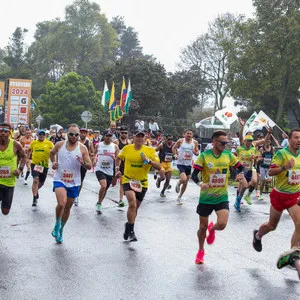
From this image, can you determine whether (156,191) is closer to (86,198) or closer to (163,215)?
(86,198)

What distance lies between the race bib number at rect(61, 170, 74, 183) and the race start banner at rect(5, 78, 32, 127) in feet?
143

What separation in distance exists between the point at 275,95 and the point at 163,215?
116 feet

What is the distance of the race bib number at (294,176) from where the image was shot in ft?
24.7

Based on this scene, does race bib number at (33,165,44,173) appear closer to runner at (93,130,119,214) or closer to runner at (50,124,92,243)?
runner at (93,130,119,214)

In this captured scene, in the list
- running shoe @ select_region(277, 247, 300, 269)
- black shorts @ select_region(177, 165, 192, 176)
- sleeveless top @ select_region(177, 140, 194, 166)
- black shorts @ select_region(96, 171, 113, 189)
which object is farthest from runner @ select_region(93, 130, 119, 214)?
running shoe @ select_region(277, 247, 300, 269)

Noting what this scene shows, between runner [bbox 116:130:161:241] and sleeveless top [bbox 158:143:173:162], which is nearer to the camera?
runner [bbox 116:130:161:241]

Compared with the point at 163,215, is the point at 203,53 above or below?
above

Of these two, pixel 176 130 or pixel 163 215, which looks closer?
pixel 163 215

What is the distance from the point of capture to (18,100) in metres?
51.7

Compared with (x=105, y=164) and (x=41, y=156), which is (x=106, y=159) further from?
(x=41, y=156)

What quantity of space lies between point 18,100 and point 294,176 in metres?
46.6

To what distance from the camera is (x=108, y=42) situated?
89.4 m

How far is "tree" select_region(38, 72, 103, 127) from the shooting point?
63.2m

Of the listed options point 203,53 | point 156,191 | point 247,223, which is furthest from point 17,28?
point 247,223
